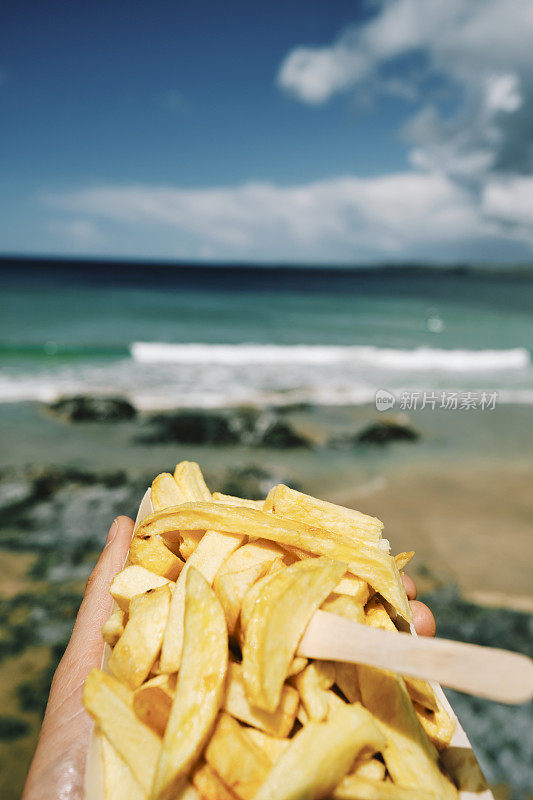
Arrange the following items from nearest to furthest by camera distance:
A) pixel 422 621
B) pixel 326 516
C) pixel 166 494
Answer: pixel 326 516 → pixel 166 494 → pixel 422 621

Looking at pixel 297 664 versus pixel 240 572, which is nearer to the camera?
pixel 297 664

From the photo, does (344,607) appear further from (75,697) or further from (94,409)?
(94,409)

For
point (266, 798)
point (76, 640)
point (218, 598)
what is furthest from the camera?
point (76, 640)

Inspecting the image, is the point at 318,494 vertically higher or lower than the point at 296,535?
lower

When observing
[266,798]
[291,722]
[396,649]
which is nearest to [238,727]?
[291,722]

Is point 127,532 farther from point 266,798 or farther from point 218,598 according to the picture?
point 266,798

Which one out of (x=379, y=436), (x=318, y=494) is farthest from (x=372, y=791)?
(x=379, y=436)

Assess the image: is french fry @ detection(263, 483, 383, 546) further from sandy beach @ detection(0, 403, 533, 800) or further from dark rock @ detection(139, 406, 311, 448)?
dark rock @ detection(139, 406, 311, 448)
